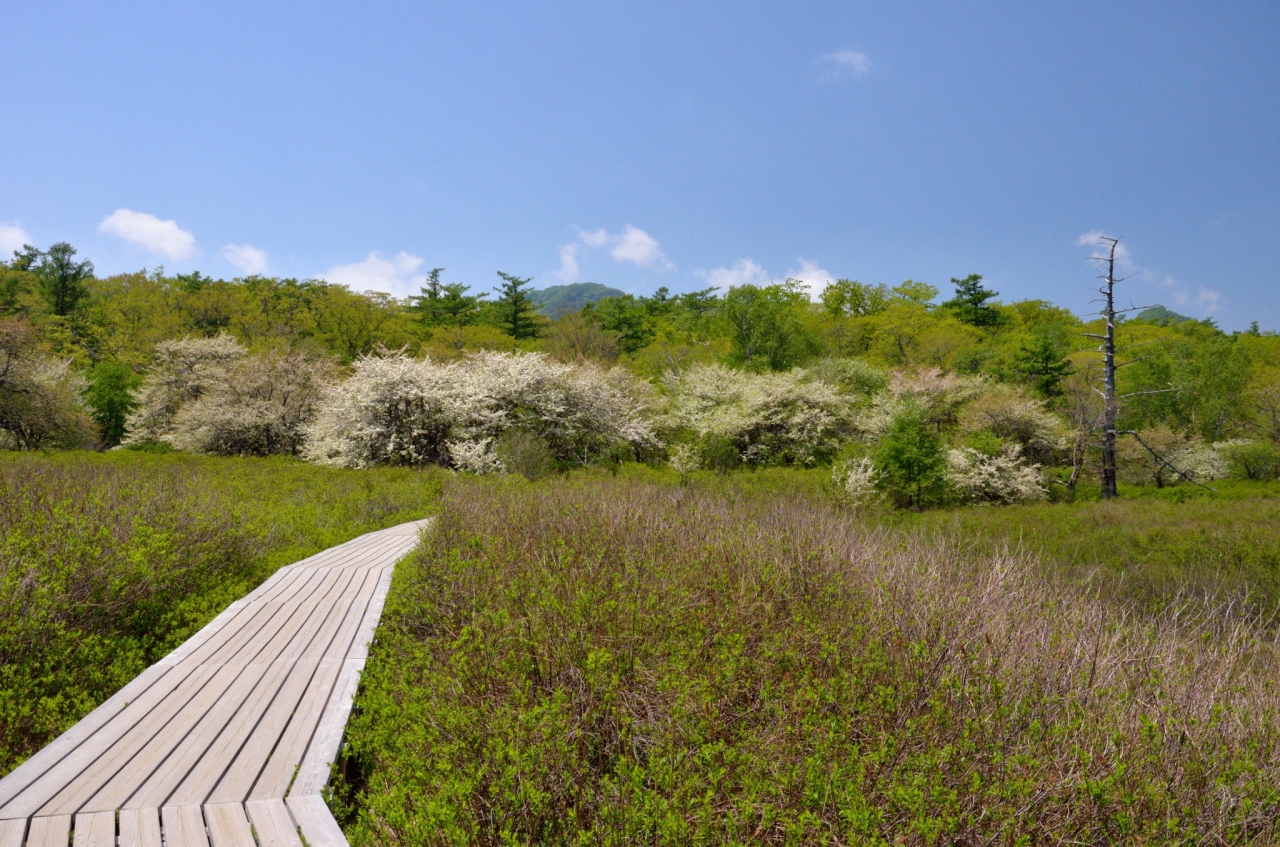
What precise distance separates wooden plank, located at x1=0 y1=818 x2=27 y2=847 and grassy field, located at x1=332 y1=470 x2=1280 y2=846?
95cm

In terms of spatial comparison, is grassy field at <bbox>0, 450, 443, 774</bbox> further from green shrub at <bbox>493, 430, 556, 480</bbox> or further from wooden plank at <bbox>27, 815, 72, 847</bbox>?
green shrub at <bbox>493, 430, 556, 480</bbox>

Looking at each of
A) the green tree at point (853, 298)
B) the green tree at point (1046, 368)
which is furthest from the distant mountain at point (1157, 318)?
the green tree at point (1046, 368)

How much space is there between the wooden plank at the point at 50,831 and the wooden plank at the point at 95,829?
27 millimetres

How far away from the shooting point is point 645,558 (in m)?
4.34

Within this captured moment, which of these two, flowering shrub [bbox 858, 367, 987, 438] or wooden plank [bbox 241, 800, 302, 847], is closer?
wooden plank [bbox 241, 800, 302, 847]

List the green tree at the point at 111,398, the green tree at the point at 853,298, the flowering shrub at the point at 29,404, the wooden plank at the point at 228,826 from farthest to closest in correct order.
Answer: the green tree at the point at 853,298 < the green tree at the point at 111,398 < the flowering shrub at the point at 29,404 < the wooden plank at the point at 228,826

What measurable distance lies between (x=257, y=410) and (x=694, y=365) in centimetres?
1701

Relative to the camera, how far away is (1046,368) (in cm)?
2862

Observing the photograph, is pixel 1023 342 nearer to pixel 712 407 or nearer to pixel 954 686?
pixel 712 407

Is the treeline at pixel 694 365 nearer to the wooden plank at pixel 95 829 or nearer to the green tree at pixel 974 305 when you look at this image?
the green tree at pixel 974 305

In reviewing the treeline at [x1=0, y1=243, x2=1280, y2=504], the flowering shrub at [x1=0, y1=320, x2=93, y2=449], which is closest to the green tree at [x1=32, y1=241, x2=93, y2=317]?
the treeline at [x1=0, y1=243, x2=1280, y2=504]

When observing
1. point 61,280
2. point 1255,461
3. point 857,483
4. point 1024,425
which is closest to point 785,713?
point 857,483

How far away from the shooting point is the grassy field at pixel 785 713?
199cm

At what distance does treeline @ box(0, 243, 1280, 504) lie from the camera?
19969 mm
